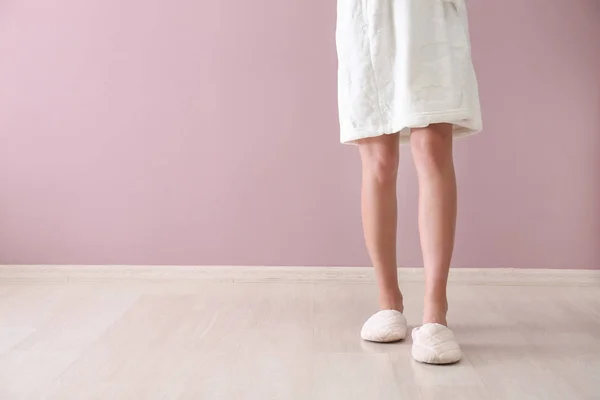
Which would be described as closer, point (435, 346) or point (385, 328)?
point (435, 346)

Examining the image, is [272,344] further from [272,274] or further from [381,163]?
[272,274]

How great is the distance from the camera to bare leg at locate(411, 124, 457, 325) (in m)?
1.32

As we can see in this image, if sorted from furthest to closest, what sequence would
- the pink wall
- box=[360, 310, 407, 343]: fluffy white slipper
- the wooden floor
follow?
the pink wall, box=[360, 310, 407, 343]: fluffy white slipper, the wooden floor

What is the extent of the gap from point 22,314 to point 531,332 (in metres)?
1.15

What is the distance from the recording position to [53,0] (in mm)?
1996

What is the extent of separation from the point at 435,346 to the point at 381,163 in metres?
0.40

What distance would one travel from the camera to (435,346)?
1229 millimetres

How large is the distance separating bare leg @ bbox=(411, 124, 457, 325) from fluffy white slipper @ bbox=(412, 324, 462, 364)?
4 centimetres

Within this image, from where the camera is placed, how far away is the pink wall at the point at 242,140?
6.38ft

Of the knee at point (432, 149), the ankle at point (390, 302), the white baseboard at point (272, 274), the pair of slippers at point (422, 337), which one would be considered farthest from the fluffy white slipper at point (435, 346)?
the white baseboard at point (272, 274)

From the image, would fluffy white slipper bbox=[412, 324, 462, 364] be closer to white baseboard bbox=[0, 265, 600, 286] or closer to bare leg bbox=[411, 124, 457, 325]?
bare leg bbox=[411, 124, 457, 325]

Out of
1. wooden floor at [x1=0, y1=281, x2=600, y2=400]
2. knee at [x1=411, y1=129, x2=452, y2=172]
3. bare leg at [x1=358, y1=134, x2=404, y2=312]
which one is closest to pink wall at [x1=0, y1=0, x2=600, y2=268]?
wooden floor at [x1=0, y1=281, x2=600, y2=400]

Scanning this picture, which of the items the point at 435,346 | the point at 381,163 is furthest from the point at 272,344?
the point at 381,163

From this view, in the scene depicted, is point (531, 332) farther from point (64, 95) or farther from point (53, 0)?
point (53, 0)
